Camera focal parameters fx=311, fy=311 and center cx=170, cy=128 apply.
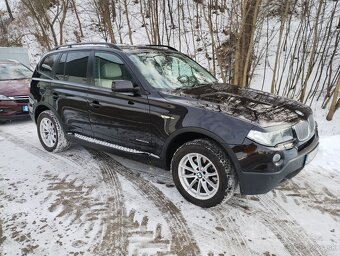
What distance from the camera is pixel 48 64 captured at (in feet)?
16.9

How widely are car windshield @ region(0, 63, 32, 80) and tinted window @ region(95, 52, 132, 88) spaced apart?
5018 millimetres

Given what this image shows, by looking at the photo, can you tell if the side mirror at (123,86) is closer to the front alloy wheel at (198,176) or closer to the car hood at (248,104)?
the car hood at (248,104)

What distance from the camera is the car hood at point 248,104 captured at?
10.2ft

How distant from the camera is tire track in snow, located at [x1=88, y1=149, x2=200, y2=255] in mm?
2791

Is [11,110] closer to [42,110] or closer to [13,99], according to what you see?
[13,99]

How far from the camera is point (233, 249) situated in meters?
2.75

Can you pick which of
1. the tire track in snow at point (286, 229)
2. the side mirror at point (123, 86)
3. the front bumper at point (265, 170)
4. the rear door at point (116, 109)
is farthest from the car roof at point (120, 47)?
the tire track in snow at point (286, 229)

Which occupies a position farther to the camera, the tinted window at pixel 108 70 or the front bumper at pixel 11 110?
the front bumper at pixel 11 110

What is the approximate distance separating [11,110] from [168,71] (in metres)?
4.82

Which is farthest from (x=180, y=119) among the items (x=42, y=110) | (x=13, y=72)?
(x=13, y=72)

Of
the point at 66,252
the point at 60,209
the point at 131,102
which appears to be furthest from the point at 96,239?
the point at 131,102

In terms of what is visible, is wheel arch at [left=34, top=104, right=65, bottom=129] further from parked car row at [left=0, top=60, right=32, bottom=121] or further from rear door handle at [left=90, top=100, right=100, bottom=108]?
parked car row at [left=0, top=60, right=32, bottom=121]

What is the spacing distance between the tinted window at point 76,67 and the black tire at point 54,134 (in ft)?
2.55

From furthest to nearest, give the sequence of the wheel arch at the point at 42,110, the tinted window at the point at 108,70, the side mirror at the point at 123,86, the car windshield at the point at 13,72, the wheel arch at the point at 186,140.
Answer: the car windshield at the point at 13,72, the wheel arch at the point at 42,110, the tinted window at the point at 108,70, the side mirror at the point at 123,86, the wheel arch at the point at 186,140
